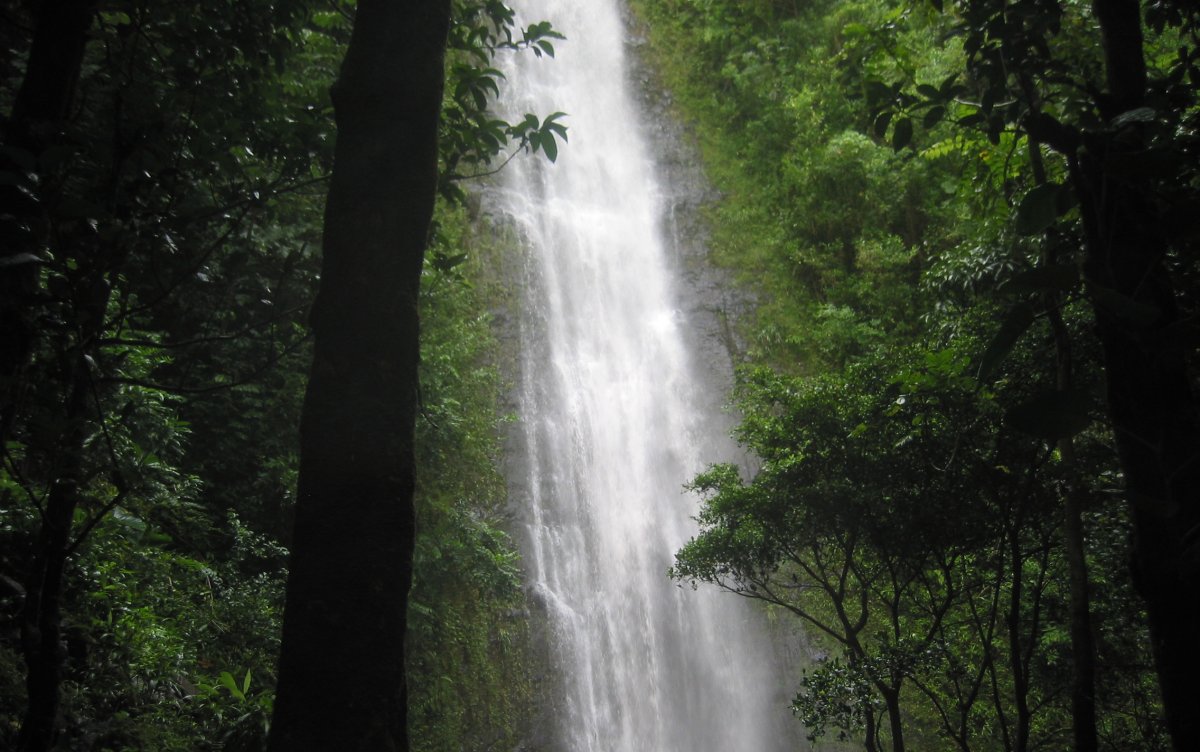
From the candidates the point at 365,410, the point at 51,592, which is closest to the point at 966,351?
the point at 365,410

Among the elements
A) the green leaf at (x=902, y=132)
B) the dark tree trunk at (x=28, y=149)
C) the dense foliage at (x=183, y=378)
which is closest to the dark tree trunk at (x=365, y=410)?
the dense foliage at (x=183, y=378)

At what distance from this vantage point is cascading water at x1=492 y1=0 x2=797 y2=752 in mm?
12016

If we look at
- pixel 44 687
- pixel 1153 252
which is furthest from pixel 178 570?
pixel 1153 252

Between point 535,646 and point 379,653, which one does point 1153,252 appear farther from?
point 535,646

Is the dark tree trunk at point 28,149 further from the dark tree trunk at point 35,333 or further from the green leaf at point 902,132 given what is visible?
the green leaf at point 902,132

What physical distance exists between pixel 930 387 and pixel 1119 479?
4.12 ft

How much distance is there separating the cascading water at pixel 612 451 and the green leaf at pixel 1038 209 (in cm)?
1132

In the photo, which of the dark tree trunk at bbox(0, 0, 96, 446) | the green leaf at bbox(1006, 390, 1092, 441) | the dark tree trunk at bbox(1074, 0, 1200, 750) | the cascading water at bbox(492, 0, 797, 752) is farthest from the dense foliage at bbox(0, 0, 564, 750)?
the dark tree trunk at bbox(1074, 0, 1200, 750)

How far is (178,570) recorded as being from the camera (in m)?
7.09

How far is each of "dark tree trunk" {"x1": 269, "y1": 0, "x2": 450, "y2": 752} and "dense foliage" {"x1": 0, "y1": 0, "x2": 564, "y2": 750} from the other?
3.5 inches

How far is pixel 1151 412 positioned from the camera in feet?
4.21

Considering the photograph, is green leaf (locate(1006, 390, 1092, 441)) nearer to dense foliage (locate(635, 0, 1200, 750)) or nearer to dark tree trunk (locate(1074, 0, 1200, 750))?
dense foliage (locate(635, 0, 1200, 750))

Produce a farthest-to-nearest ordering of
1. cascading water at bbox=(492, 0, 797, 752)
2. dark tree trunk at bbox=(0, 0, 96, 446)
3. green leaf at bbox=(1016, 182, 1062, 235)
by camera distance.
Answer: cascading water at bbox=(492, 0, 797, 752) → dark tree trunk at bbox=(0, 0, 96, 446) → green leaf at bbox=(1016, 182, 1062, 235)

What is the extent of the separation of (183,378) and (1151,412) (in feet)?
7.53
